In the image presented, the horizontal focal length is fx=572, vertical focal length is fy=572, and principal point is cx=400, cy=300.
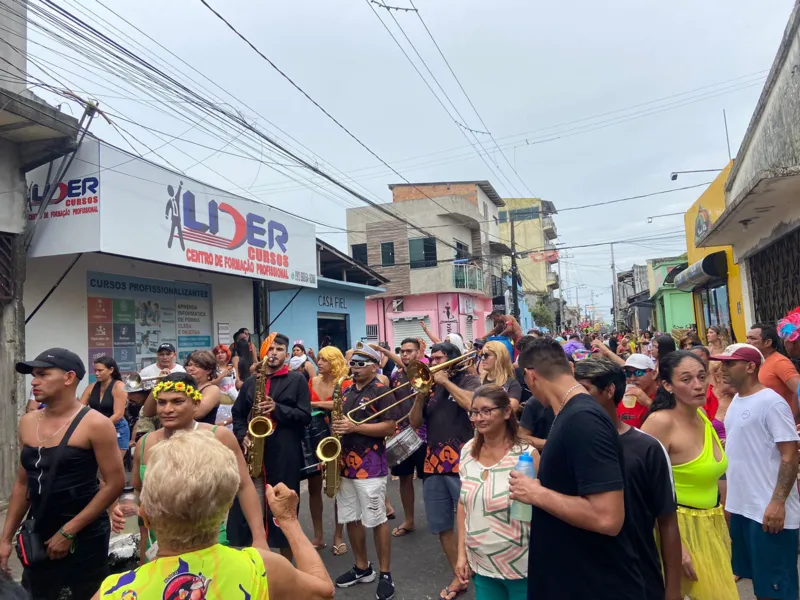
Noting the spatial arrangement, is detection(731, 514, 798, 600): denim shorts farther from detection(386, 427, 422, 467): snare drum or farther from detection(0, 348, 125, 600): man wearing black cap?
detection(0, 348, 125, 600): man wearing black cap

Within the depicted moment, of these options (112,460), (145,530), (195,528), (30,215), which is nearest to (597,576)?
(195,528)

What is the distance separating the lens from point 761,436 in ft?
10.8

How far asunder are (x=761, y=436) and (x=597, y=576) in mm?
1802

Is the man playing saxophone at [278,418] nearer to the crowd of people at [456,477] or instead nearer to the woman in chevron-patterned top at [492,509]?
the crowd of people at [456,477]

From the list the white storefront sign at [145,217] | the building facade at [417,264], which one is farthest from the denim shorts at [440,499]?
the building facade at [417,264]

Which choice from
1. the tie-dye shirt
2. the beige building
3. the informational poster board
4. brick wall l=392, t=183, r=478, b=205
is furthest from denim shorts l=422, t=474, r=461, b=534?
the beige building

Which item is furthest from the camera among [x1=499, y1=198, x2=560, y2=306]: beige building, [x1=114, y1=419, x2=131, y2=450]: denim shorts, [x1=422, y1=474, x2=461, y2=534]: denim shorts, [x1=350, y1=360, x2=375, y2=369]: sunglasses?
[x1=499, y1=198, x2=560, y2=306]: beige building

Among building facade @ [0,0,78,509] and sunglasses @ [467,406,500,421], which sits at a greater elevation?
building facade @ [0,0,78,509]

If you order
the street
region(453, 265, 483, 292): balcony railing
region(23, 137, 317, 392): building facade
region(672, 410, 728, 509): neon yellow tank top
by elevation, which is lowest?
the street

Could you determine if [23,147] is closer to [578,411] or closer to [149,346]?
[149,346]

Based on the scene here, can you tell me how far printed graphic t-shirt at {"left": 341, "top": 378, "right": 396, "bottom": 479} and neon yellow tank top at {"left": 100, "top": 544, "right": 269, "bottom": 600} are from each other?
297cm

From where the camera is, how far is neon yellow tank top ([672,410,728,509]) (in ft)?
9.45

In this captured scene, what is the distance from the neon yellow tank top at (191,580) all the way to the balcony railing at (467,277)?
30.1 m

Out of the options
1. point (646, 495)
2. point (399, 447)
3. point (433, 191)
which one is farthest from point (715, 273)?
point (433, 191)
